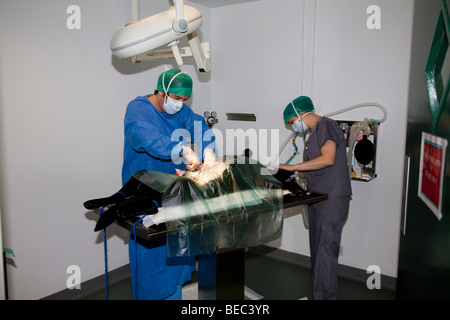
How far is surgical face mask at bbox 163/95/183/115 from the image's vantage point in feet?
7.12

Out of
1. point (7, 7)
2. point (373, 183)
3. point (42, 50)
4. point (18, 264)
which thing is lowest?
point (18, 264)

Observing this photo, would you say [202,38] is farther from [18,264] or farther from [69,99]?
[18,264]

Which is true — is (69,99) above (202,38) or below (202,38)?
below

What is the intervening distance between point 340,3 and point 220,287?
2213 millimetres

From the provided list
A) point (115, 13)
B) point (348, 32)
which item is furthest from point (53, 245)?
point (348, 32)

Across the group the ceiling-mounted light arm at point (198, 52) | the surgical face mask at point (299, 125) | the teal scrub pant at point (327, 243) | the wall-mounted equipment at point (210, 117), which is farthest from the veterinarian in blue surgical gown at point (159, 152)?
the wall-mounted equipment at point (210, 117)

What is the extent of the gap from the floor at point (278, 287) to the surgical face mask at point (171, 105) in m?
1.29

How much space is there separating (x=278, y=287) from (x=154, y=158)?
1395mm

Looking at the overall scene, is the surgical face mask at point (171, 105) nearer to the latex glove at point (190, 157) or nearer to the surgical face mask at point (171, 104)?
the surgical face mask at point (171, 104)

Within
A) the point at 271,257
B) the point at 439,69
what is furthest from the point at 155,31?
the point at 271,257

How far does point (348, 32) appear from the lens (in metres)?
2.77

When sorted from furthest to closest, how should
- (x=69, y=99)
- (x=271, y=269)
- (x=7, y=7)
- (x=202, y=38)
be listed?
(x=202, y=38), (x=271, y=269), (x=69, y=99), (x=7, y=7)

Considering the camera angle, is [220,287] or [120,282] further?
[120,282]

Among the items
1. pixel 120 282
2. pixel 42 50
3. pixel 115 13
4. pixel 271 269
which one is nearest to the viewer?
pixel 42 50
